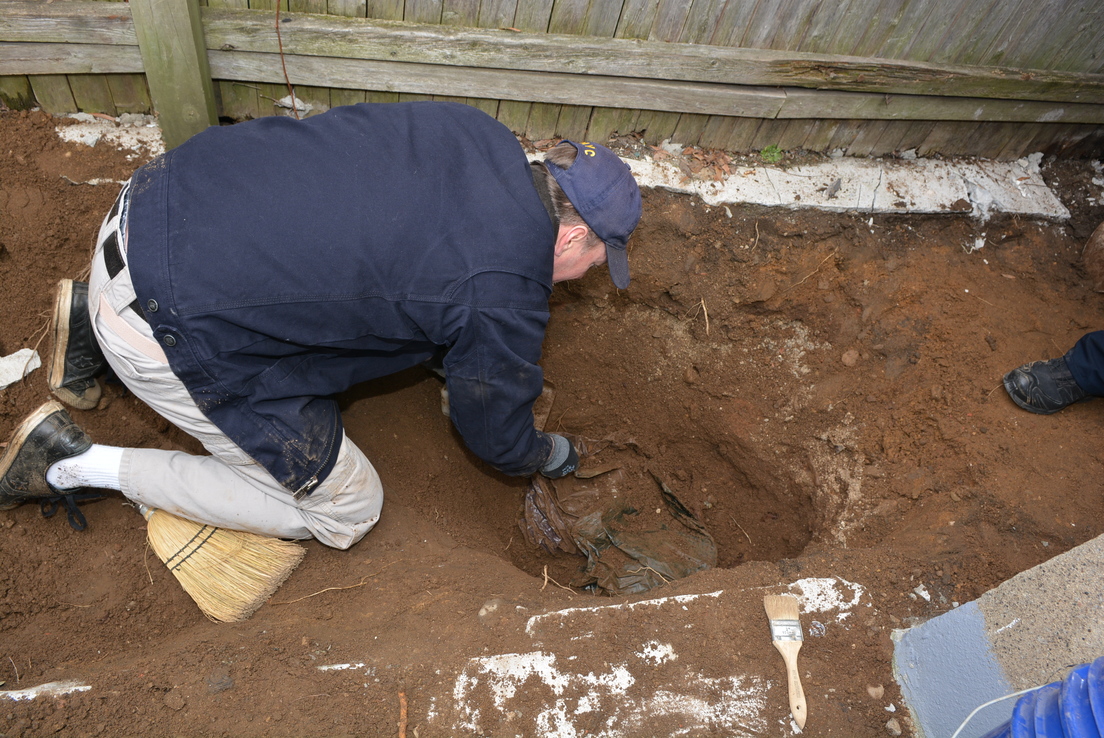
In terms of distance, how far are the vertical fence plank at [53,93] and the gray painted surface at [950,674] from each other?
4036mm

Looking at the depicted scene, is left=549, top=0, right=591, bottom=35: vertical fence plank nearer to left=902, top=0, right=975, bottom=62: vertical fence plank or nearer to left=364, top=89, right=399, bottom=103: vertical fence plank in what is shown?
left=364, top=89, right=399, bottom=103: vertical fence plank

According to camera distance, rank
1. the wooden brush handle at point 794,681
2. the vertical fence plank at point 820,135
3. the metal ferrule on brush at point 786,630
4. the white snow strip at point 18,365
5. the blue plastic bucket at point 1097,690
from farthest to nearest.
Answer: the vertical fence plank at point 820,135 → the white snow strip at point 18,365 → the metal ferrule on brush at point 786,630 → the wooden brush handle at point 794,681 → the blue plastic bucket at point 1097,690

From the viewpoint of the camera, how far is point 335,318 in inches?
78.9

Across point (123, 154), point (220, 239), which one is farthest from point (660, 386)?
point (123, 154)

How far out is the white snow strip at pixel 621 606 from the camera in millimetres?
2244

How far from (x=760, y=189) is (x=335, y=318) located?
241 centimetres

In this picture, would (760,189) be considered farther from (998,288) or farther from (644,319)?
(998,288)

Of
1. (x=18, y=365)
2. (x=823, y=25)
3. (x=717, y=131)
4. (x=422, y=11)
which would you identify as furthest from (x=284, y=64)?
(x=823, y=25)

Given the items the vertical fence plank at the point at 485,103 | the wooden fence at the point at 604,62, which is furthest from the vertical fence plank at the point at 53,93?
the vertical fence plank at the point at 485,103

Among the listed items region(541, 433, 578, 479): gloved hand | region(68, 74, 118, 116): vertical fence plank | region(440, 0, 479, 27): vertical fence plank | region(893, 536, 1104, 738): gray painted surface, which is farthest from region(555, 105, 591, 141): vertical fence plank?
region(893, 536, 1104, 738): gray painted surface

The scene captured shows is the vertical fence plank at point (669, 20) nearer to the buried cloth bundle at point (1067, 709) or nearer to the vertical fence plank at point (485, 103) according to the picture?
the vertical fence plank at point (485, 103)

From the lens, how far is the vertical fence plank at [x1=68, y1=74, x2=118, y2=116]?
299cm

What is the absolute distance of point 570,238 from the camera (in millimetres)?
2188

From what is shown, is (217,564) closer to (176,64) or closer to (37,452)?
(37,452)
